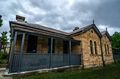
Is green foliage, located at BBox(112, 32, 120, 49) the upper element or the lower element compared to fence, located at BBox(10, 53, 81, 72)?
upper

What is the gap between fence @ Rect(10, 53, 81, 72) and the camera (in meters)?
9.65

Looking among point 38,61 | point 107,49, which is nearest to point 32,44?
point 38,61

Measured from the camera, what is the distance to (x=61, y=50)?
1684 centimetres

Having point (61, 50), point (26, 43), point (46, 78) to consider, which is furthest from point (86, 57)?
point (46, 78)

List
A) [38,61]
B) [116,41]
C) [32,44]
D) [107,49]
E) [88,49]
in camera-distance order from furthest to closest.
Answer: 1. [116,41]
2. [107,49]
3. [88,49]
4. [32,44]
5. [38,61]

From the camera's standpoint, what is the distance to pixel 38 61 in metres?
11.2

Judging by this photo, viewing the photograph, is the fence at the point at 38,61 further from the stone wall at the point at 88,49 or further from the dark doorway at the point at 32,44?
the stone wall at the point at 88,49

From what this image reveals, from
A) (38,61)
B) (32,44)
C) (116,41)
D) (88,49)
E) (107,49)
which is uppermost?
(116,41)

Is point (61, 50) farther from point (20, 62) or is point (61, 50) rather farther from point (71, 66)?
point (20, 62)

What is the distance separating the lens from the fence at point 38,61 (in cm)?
965

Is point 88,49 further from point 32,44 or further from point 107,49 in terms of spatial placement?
point 32,44

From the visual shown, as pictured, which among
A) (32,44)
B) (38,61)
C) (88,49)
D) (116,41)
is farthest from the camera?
(116,41)

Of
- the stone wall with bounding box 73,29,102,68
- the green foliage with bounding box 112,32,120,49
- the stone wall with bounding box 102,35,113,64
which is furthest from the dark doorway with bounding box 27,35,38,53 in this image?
the green foliage with bounding box 112,32,120,49

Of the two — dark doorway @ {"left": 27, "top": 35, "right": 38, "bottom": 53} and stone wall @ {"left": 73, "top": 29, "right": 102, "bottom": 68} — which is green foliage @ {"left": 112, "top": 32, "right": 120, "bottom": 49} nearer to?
stone wall @ {"left": 73, "top": 29, "right": 102, "bottom": 68}
